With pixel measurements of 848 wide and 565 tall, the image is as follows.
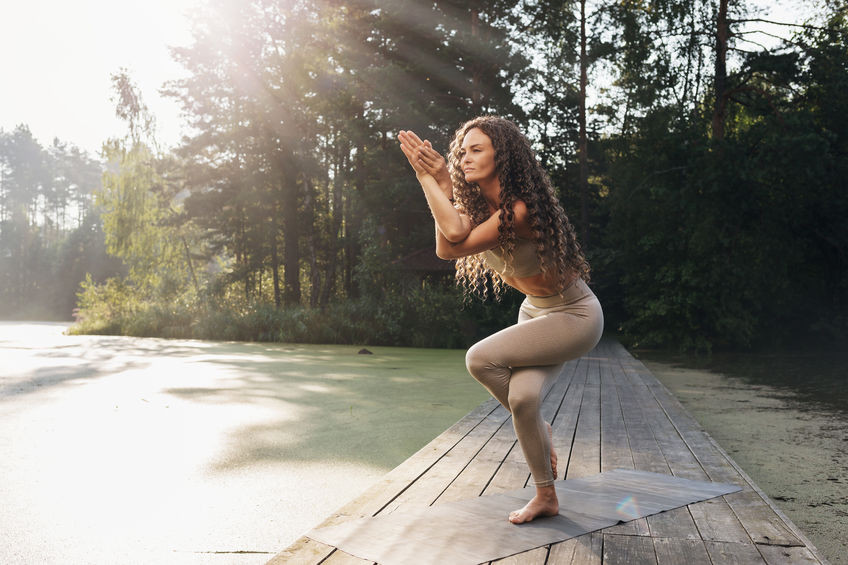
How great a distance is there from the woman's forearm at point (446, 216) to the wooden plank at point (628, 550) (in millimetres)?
894

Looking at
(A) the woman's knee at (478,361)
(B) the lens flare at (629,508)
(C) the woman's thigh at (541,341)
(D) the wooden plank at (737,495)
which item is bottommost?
(D) the wooden plank at (737,495)

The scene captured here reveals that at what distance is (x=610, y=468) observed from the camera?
261 centimetres

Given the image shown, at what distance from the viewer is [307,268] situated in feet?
79.0

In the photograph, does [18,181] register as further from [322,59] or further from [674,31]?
[674,31]

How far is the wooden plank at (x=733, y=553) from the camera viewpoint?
1.58 m

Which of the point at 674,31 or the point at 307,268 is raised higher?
the point at 674,31

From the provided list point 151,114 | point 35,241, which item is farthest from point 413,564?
point 35,241

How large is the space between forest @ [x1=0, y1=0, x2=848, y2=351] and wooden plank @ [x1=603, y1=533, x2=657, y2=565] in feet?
32.4

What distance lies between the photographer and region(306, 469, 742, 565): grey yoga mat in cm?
164

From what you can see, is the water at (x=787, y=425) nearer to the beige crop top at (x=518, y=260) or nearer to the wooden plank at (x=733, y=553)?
A: the wooden plank at (x=733, y=553)

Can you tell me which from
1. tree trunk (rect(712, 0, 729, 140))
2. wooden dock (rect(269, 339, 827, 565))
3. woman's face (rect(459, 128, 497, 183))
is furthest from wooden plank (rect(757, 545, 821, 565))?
tree trunk (rect(712, 0, 729, 140))

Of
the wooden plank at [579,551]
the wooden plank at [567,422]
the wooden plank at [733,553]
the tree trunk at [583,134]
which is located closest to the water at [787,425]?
the wooden plank at [733,553]

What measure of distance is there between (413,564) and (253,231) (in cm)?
2191

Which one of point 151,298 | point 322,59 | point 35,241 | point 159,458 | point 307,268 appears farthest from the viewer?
point 35,241
